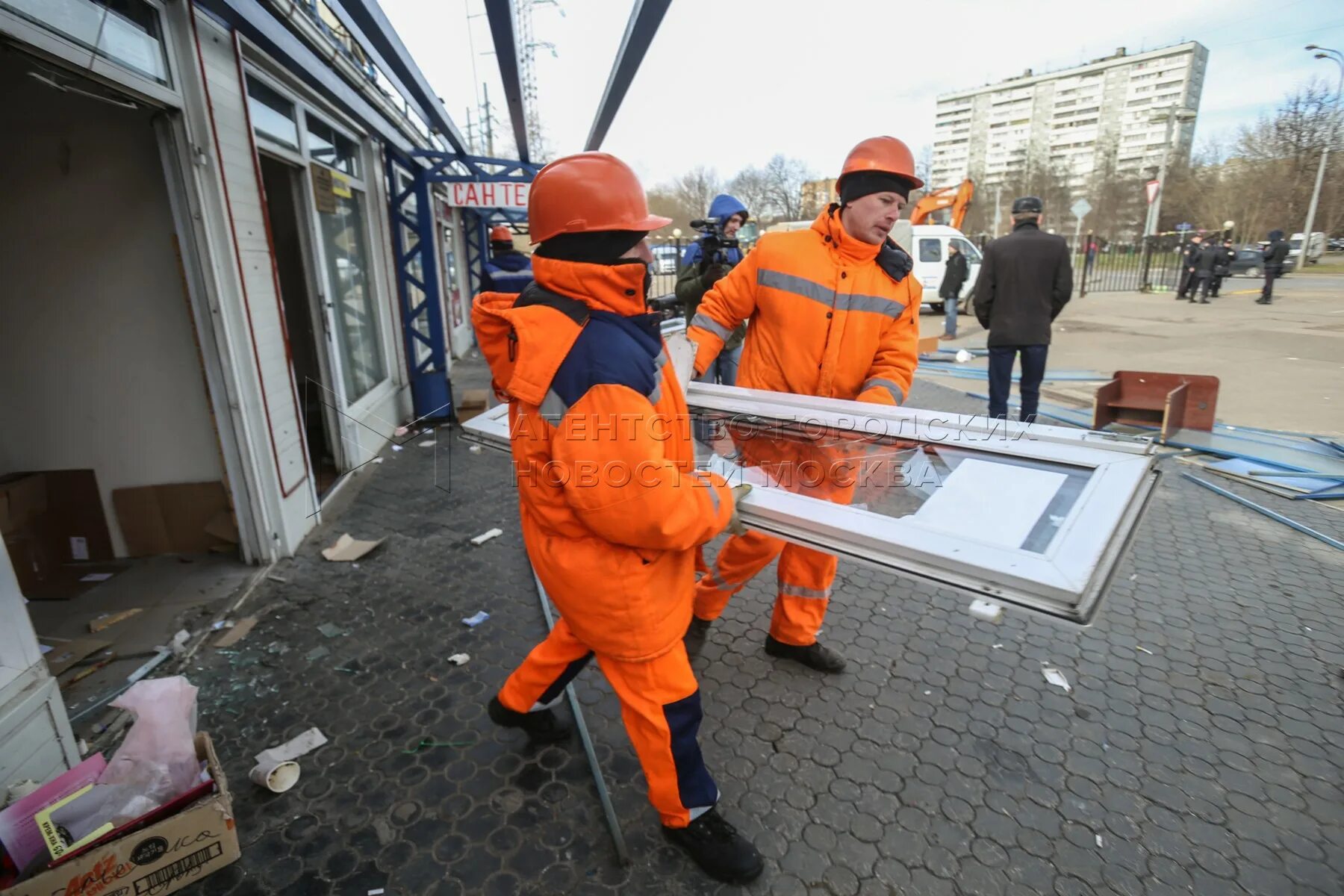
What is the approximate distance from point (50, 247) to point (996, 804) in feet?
16.5

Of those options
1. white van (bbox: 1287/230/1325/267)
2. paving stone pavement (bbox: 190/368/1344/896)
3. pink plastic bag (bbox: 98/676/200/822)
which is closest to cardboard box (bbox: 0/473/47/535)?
paving stone pavement (bbox: 190/368/1344/896)

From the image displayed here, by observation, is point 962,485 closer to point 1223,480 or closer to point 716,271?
point 716,271

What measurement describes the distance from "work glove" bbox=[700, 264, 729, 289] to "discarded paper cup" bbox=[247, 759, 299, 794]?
4.42m

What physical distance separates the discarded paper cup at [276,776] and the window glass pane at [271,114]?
350 centimetres

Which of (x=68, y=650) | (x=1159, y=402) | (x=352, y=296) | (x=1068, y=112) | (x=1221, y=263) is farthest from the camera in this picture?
(x=1068, y=112)

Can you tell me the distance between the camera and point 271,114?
4.35 m

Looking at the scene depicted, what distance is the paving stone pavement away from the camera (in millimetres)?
1973

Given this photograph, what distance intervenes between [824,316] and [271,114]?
4127 millimetres

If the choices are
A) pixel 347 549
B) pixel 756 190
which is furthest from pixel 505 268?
pixel 756 190

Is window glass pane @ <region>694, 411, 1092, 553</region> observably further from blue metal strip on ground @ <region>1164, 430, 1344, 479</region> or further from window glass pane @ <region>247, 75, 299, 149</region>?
blue metal strip on ground @ <region>1164, 430, 1344, 479</region>

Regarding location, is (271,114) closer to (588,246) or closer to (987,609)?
(588,246)

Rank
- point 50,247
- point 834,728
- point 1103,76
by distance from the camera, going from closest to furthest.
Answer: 1. point 834,728
2. point 50,247
3. point 1103,76

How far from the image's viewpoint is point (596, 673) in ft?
9.49

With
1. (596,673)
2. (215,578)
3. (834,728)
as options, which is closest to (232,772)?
(596,673)
